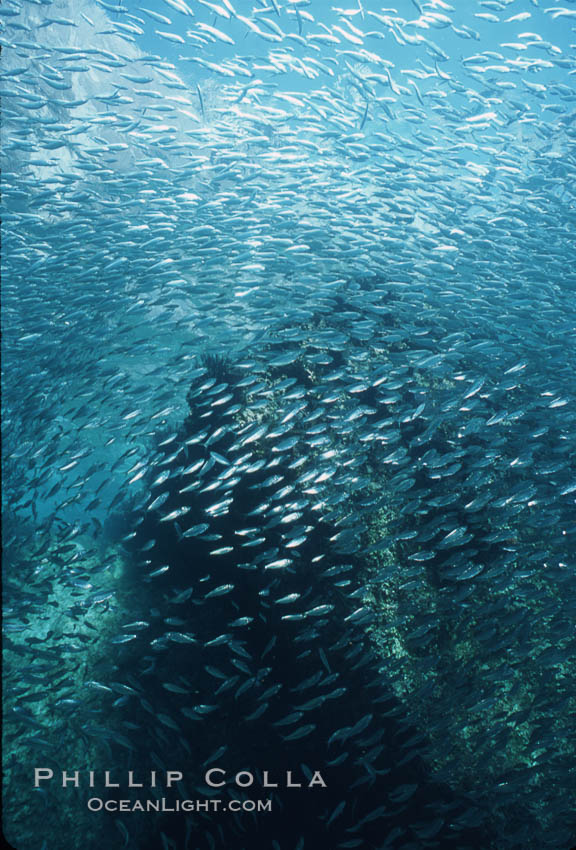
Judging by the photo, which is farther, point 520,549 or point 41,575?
point 41,575

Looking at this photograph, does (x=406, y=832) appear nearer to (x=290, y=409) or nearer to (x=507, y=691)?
(x=507, y=691)

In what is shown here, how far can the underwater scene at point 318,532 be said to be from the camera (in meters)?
5.75

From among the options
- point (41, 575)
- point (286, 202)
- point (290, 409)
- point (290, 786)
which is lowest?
point (41, 575)

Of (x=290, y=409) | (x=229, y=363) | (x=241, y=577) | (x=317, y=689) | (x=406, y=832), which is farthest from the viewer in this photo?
(x=229, y=363)

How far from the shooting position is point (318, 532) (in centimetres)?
722

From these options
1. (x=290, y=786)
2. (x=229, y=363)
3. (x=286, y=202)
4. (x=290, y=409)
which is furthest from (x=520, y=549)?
(x=286, y=202)

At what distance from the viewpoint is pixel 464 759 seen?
5652mm

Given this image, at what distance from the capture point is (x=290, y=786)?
19.6ft

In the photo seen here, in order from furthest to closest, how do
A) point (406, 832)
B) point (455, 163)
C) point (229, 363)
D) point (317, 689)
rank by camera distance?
1. point (455, 163)
2. point (229, 363)
3. point (317, 689)
4. point (406, 832)

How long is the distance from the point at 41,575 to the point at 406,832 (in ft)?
28.7

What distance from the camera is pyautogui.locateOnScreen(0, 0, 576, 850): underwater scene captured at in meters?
5.75

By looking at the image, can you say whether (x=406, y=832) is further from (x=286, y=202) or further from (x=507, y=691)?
(x=286, y=202)

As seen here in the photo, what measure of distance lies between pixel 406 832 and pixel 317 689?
72.0 inches

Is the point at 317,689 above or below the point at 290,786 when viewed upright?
above
